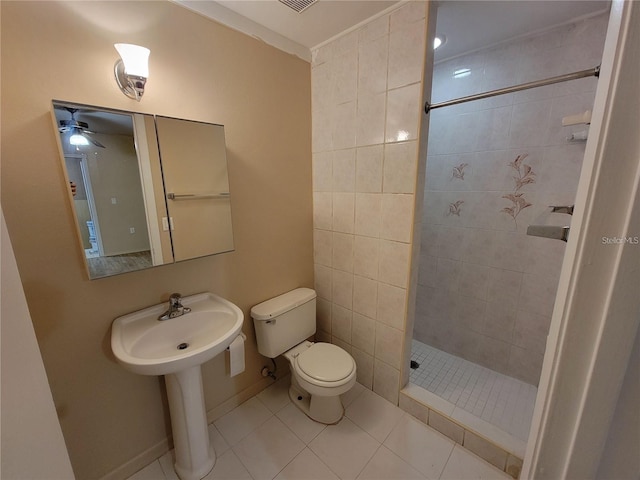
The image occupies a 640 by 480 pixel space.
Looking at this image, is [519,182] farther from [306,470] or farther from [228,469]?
[228,469]

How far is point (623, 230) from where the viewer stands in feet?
0.98

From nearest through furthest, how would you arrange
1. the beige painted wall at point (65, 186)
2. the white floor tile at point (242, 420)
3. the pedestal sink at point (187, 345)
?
the beige painted wall at point (65, 186) < the pedestal sink at point (187, 345) < the white floor tile at point (242, 420)

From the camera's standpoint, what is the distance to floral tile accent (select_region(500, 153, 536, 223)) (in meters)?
1.70

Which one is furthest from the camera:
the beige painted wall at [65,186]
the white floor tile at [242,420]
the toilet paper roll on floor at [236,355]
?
the white floor tile at [242,420]

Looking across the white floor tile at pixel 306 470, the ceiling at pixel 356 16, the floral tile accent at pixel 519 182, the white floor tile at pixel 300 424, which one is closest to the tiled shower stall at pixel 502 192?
the floral tile accent at pixel 519 182

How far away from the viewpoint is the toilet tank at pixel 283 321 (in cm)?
162

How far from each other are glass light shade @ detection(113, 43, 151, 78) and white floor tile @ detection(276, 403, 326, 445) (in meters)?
1.89

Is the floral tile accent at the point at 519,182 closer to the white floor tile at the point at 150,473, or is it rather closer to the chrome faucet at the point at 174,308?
the chrome faucet at the point at 174,308

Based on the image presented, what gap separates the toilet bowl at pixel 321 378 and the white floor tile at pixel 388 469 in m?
0.30

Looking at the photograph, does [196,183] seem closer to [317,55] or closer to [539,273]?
[317,55]

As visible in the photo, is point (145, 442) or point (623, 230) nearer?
point (623, 230)

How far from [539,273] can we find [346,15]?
1.94 meters

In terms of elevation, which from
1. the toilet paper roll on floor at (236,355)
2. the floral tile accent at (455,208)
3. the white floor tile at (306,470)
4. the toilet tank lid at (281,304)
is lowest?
the white floor tile at (306,470)

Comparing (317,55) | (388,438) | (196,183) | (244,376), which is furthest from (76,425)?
(317,55)
